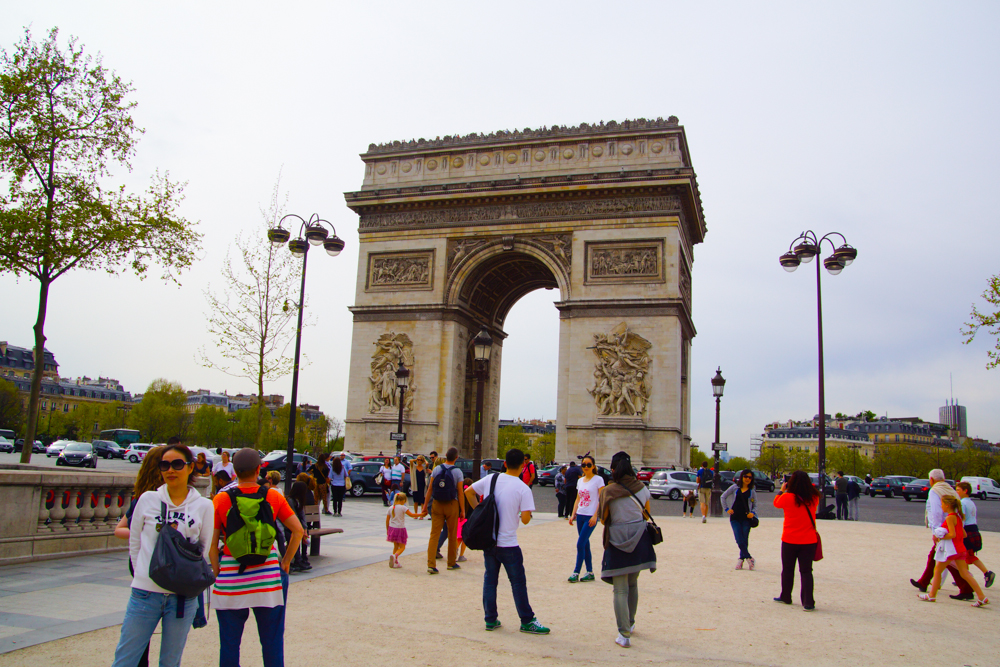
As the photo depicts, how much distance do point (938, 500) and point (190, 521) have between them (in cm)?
835

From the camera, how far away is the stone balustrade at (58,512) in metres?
8.54

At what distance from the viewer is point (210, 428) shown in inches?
3452

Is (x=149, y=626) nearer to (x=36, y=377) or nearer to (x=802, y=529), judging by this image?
(x=802, y=529)

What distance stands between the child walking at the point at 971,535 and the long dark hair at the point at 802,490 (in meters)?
2.09

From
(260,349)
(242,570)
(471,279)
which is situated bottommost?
(242,570)

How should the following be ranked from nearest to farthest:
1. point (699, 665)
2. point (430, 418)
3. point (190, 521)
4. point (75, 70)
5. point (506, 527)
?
point (190, 521) → point (699, 665) → point (506, 527) → point (75, 70) → point (430, 418)

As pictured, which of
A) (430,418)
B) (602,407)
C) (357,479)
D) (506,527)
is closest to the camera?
(506,527)

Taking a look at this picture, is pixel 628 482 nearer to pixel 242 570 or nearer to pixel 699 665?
pixel 699 665

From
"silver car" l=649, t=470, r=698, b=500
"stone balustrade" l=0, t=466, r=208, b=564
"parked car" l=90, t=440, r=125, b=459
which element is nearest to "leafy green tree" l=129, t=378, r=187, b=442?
"parked car" l=90, t=440, r=125, b=459

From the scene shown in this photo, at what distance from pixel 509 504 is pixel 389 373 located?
2670cm

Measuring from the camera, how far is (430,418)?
32.0 metres

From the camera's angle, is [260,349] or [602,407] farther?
[602,407]

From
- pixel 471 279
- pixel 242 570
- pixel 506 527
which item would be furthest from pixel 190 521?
pixel 471 279

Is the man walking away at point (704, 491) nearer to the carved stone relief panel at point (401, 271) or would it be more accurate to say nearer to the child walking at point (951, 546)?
the child walking at point (951, 546)
